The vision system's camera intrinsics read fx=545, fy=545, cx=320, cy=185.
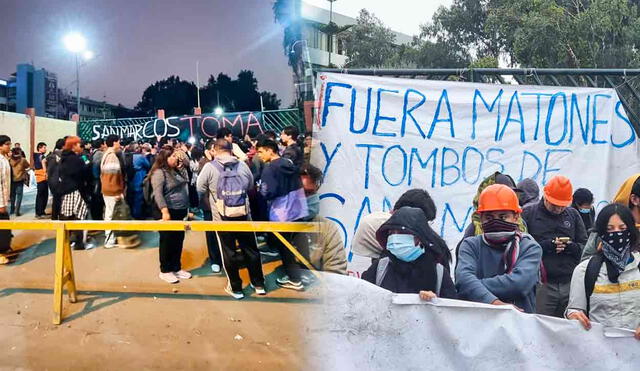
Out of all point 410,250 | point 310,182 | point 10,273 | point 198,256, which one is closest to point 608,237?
point 410,250

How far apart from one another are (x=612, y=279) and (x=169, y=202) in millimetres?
3166

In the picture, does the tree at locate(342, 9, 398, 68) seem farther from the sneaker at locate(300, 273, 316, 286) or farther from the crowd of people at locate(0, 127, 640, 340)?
the sneaker at locate(300, 273, 316, 286)

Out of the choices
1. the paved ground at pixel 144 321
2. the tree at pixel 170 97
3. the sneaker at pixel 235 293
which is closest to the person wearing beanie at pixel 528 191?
the paved ground at pixel 144 321

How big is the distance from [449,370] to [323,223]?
1580mm

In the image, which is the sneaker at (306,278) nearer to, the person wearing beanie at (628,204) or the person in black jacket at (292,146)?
the person in black jacket at (292,146)

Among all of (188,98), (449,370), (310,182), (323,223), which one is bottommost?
(449,370)

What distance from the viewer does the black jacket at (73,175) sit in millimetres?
4508

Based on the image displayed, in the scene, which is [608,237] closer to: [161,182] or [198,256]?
[161,182]

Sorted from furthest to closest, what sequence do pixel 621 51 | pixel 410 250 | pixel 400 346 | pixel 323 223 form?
pixel 621 51 < pixel 323 223 < pixel 410 250 < pixel 400 346

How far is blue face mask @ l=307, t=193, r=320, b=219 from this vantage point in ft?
11.8

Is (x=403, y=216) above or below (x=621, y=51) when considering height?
below

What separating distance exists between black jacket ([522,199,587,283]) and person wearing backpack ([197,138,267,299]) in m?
1.85

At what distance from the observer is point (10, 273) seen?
4461 millimetres

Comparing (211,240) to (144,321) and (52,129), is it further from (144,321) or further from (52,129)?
(52,129)
